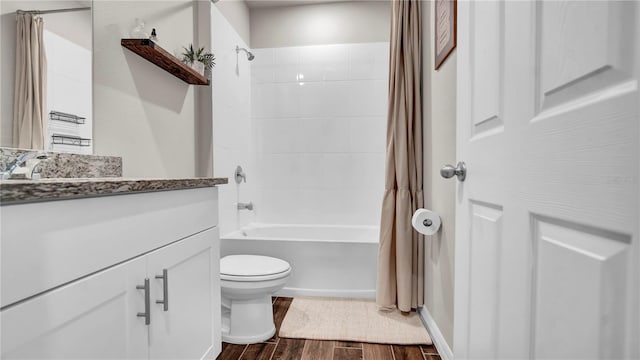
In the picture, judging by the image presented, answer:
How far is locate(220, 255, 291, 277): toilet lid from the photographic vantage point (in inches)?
69.7

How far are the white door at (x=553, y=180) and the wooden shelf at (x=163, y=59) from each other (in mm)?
1422

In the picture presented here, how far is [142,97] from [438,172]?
64.3 inches

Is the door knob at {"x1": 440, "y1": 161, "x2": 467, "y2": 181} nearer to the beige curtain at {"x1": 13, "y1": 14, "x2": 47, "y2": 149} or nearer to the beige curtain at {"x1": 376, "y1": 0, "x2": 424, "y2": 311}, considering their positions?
the beige curtain at {"x1": 376, "y1": 0, "x2": 424, "y2": 311}

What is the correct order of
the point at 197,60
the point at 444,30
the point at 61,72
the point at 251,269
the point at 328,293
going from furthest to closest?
1. the point at 328,293
2. the point at 197,60
3. the point at 251,269
4. the point at 444,30
5. the point at 61,72

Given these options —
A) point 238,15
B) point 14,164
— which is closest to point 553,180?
point 14,164

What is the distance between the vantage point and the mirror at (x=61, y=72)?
105 centimetres

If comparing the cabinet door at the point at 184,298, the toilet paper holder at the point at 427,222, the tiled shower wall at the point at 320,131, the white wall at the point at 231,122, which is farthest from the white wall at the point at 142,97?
the toilet paper holder at the point at 427,222

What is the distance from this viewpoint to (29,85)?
3.67 ft

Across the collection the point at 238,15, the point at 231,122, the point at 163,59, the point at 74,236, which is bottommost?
the point at 74,236

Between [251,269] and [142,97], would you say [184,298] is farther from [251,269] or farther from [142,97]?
[142,97]

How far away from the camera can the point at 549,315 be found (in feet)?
1.87

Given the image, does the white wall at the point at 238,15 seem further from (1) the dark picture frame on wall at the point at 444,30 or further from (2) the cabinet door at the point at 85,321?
A: (2) the cabinet door at the point at 85,321

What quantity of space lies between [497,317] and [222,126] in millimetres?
2239

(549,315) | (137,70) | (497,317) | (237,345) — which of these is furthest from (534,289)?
(137,70)
